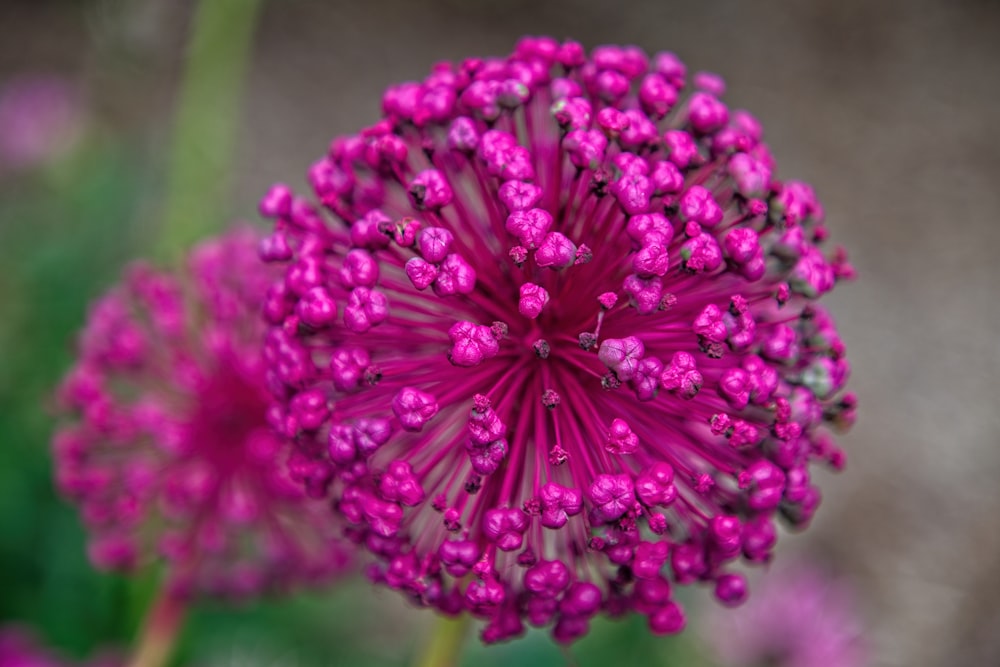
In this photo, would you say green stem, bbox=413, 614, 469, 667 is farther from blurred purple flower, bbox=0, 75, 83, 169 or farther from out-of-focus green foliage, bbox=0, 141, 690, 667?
blurred purple flower, bbox=0, 75, 83, 169

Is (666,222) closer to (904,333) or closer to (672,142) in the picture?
(672,142)

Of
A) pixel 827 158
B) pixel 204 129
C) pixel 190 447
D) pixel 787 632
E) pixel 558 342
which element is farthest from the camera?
pixel 827 158

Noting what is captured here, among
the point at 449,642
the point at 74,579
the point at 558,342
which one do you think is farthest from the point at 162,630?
the point at 558,342

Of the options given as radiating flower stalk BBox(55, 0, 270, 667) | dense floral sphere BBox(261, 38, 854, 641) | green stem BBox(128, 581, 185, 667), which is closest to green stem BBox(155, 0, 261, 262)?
radiating flower stalk BBox(55, 0, 270, 667)

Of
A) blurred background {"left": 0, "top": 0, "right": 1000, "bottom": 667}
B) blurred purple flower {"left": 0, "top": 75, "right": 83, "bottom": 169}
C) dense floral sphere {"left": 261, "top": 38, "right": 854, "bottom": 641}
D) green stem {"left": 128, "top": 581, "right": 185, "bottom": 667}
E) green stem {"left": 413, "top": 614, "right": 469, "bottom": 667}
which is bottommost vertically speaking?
green stem {"left": 128, "top": 581, "right": 185, "bottom": 667}

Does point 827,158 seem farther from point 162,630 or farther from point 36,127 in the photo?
point 162,630

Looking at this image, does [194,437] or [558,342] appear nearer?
[558,342]
